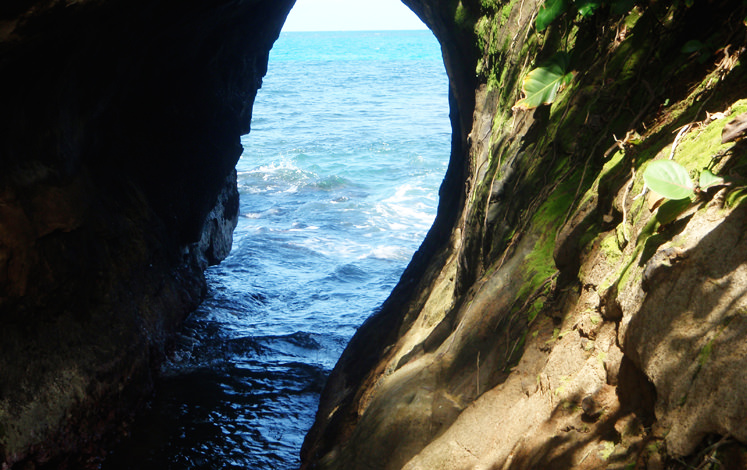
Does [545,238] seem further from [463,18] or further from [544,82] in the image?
[463,18]

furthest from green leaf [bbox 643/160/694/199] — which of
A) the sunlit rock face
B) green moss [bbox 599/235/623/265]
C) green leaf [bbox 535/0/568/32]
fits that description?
the sunlit rock face

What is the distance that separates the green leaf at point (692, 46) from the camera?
271cm

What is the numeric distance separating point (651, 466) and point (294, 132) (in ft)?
86.3

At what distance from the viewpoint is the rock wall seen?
5.87ft

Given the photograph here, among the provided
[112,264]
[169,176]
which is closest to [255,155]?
[169,176]

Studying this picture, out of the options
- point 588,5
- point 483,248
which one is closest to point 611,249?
point 588,5

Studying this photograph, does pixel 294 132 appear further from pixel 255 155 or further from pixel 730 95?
pixel 730 95

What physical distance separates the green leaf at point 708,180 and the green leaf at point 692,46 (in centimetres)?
105

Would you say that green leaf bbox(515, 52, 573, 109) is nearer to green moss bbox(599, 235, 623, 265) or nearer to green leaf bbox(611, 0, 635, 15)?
green leaf bbox(611, 0, 635, 15)

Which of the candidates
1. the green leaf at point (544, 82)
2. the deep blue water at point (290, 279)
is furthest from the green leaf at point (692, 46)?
the deep blue water at point (290, 279)

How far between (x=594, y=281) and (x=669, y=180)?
646mm

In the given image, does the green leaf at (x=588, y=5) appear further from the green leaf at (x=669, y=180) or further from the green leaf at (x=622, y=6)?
the green leaf at (x=669, y=180)

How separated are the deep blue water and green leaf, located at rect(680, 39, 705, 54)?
4696mm

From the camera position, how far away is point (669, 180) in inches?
76.9
